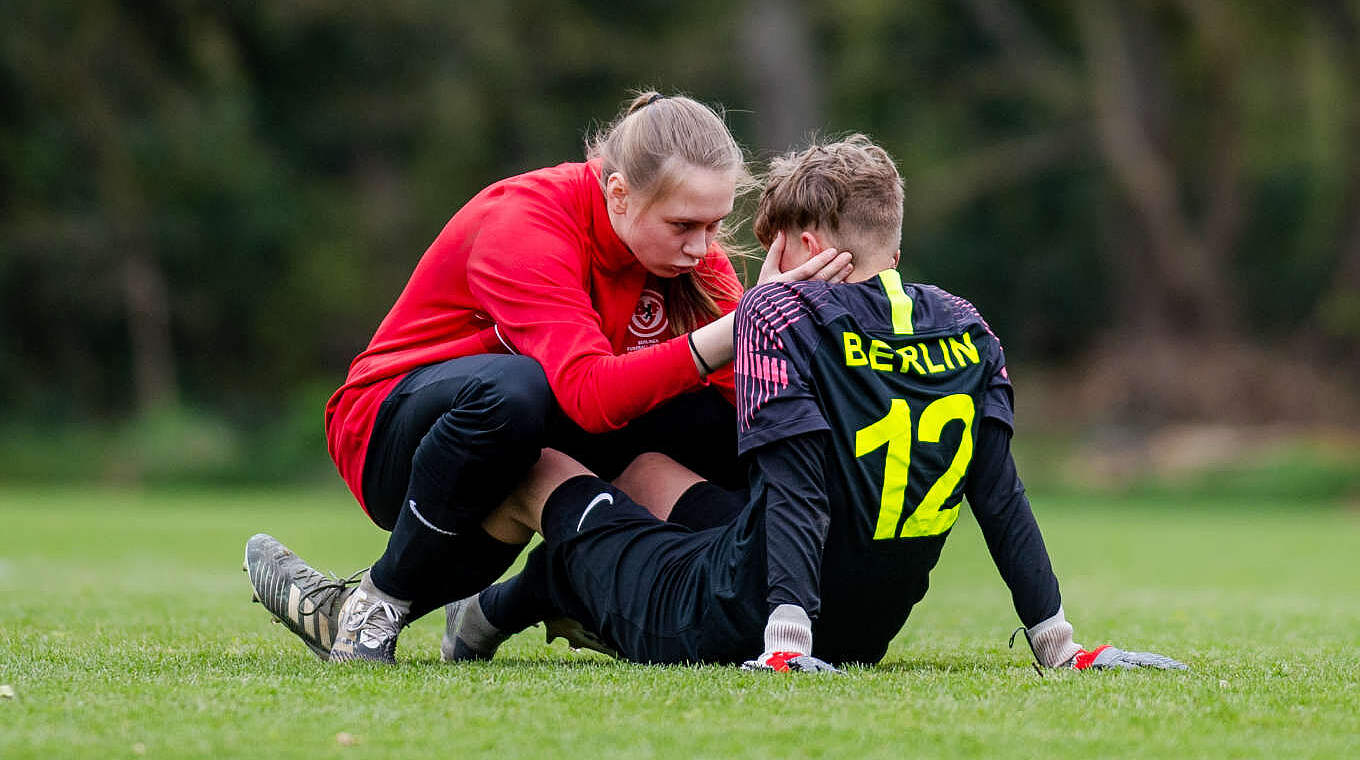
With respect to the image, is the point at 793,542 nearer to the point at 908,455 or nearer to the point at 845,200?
the point at 908,455


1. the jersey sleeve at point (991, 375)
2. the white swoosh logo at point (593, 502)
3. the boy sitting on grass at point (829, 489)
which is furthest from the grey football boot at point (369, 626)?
the jersey sleeve at point (991, 375)

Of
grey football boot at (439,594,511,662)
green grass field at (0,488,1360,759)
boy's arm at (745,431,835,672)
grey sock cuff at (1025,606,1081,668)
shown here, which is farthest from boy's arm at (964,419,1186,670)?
grey football boot at (439,594,511,662)

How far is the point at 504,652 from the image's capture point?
4.33 meters

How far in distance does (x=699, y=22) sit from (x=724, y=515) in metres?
23.2

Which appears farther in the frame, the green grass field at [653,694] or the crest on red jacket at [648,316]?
the crest on red jacket at [648,316]

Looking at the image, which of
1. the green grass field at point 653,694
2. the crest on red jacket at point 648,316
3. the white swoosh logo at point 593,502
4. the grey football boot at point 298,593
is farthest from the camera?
the crest on red jacket at point 648,316

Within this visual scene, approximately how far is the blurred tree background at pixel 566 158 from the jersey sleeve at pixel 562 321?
55.0 ft

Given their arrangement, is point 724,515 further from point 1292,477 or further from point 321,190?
point 321,190

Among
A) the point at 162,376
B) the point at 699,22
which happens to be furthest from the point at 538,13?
the point at 162,376

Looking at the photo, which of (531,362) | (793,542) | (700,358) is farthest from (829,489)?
(531,362)

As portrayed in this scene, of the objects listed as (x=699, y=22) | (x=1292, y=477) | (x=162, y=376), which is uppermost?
(x=699, y=22)

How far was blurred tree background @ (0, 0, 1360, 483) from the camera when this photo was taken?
864 inches

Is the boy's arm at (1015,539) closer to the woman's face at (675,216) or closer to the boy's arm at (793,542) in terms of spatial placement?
the boy's arm at (793,542)

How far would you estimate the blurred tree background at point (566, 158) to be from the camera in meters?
22.0
